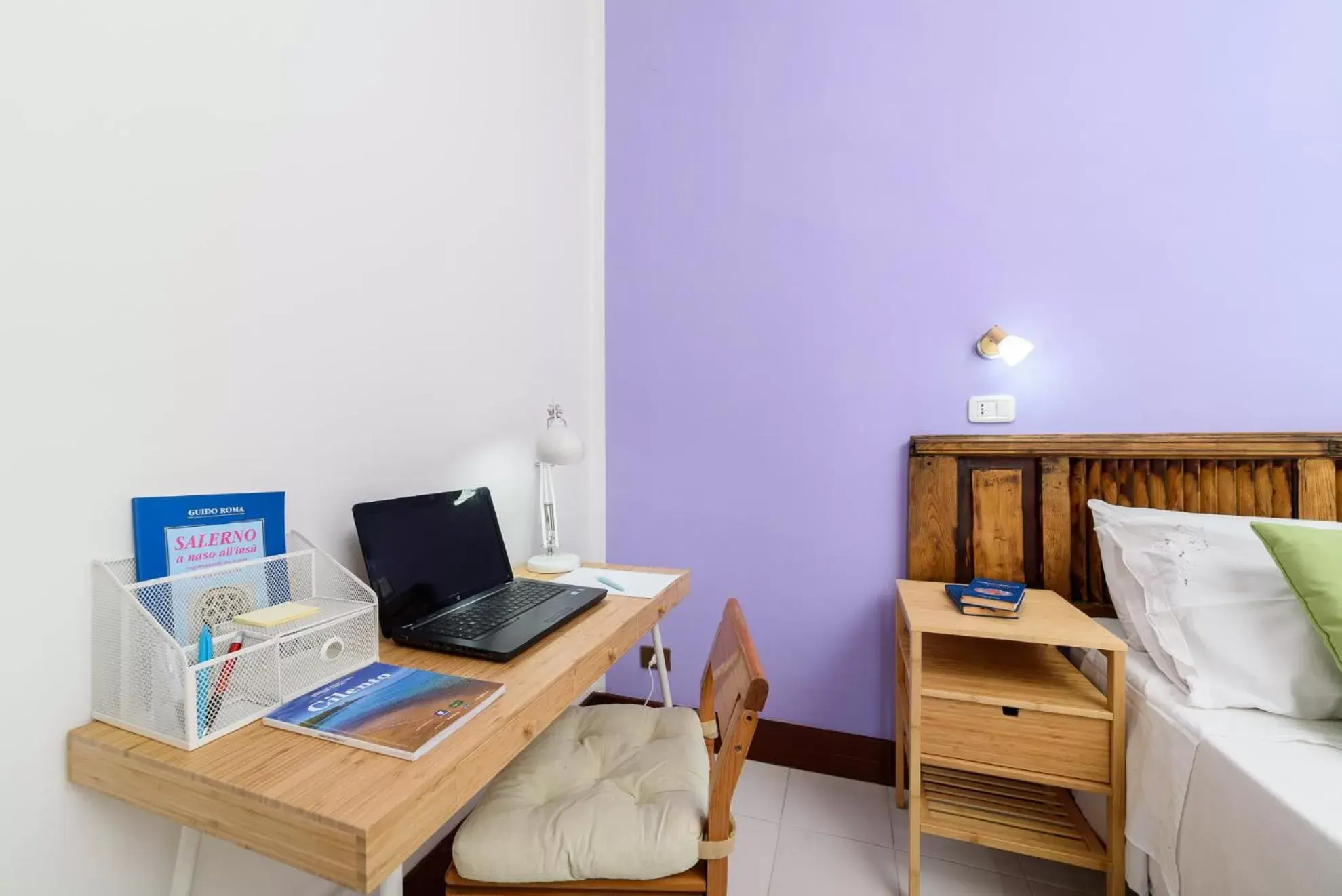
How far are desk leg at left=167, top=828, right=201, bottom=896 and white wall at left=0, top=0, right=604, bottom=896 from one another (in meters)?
0.10

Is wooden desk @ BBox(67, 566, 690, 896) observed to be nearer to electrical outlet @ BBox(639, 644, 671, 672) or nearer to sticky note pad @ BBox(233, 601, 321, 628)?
sticky note pad @ BBox(233, 601, 321, 628)

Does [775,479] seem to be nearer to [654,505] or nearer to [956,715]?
[654,505]

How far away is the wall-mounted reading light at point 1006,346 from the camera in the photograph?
186cm

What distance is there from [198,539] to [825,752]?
6.31 ft

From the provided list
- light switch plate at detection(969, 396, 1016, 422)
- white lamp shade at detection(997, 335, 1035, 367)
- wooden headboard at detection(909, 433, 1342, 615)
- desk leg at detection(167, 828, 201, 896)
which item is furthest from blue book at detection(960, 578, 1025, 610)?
desk leg at detection(167, 828, 201, 896)

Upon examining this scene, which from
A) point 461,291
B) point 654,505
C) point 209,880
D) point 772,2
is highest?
point 772,2

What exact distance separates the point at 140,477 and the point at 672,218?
1795 mm

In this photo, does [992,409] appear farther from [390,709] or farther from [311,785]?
[311,785]

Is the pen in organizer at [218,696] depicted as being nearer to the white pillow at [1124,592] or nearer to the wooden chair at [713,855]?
the wooden chair at [713,855]

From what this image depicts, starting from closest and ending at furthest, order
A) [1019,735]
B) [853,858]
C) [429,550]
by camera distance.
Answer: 1. [429,550]
2. [1019,735]
3. [853,858]

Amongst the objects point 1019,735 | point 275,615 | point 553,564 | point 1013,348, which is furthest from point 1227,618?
point 275,615

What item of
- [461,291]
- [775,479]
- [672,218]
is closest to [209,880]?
[461,291]

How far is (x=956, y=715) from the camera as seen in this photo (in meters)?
1.53

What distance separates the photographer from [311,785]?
0.70m
